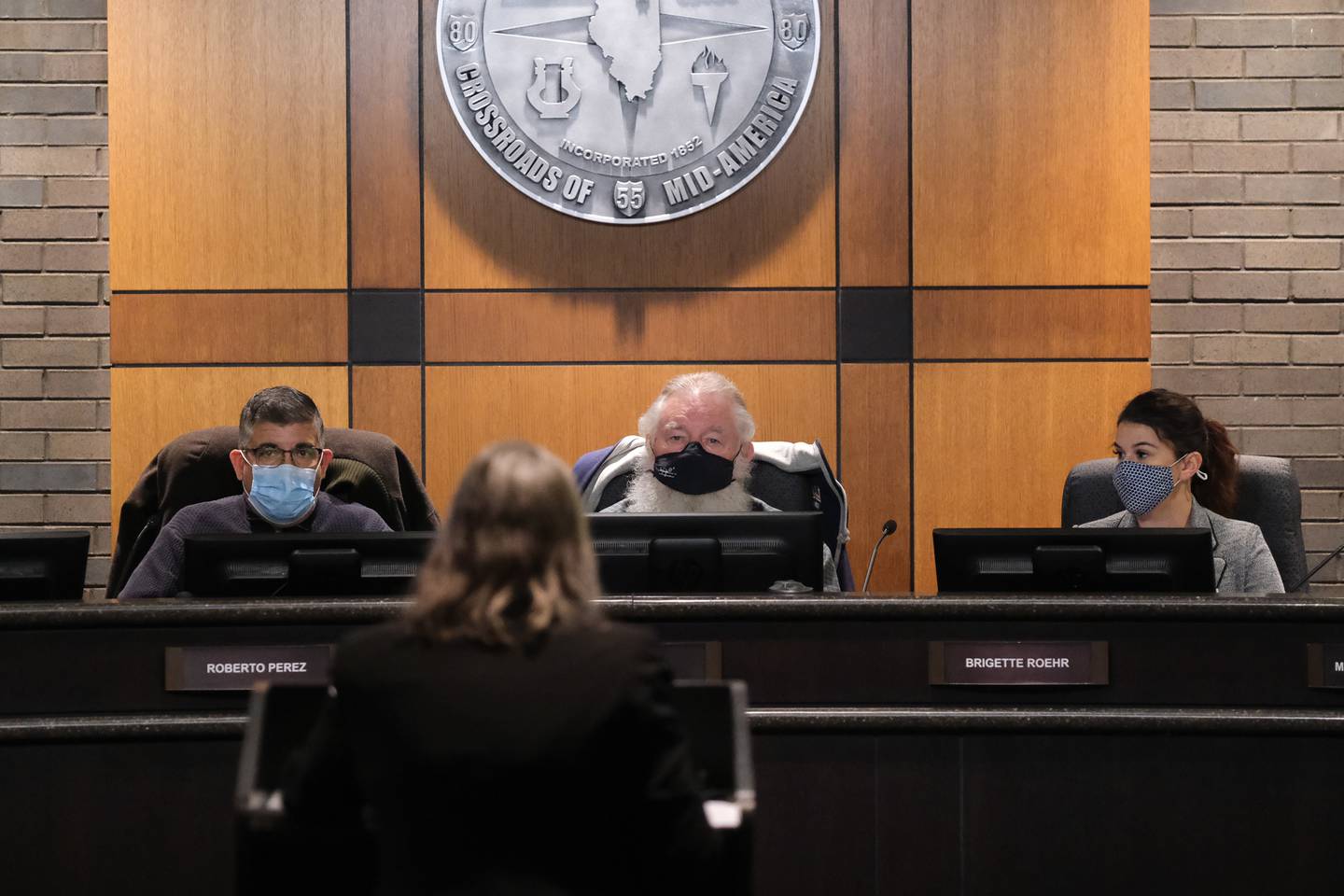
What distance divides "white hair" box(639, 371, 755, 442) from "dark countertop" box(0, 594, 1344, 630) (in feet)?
3.41

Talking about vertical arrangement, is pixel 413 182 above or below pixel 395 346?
above

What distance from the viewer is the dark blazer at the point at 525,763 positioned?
1178 mm

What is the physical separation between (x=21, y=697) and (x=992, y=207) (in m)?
2.89

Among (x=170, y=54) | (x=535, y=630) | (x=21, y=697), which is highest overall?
(x=170, y=54)

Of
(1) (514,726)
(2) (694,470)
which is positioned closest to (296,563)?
(2) (694,470)

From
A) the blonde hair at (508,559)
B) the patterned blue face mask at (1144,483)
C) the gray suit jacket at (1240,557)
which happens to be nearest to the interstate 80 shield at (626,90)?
the patterned blue face mask at (1144,483)

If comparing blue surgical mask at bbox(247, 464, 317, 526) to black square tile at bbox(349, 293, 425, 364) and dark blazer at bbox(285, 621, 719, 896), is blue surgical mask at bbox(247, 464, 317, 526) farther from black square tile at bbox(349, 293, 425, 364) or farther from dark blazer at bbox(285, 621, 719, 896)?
dark blazer at bbox(285, 621, 719, 896)

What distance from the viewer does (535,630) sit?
1.21m

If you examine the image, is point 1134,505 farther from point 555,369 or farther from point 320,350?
point 320,350

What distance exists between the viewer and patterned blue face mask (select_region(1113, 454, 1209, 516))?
112 inches

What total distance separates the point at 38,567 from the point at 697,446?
1404 millimetres

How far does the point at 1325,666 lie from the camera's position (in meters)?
2.04

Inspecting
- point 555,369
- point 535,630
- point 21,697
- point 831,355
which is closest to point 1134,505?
point 831,355

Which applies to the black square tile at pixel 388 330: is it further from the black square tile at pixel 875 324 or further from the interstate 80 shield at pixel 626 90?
the black square tile at pixel 875 324
